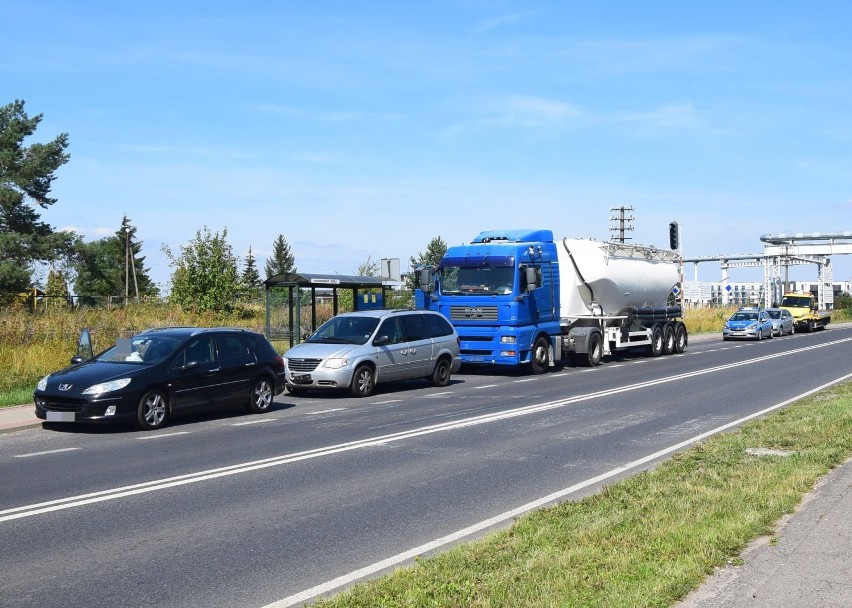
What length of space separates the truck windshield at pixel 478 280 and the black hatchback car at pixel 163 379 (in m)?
8.19

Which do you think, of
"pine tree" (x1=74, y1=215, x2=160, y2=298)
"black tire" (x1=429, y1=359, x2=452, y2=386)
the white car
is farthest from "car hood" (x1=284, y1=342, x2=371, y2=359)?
"pine tree" (x1=74, y1=215, x2=160, y2=298)

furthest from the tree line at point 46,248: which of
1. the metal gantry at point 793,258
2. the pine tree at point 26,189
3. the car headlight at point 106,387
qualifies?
the metal gantry at point 793,258

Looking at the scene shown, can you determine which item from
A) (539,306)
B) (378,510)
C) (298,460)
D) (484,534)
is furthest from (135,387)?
(539,306)

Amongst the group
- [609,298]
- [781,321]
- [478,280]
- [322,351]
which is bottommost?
[781,321]

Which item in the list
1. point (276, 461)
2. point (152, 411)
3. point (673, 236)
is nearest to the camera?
point (276, 461)

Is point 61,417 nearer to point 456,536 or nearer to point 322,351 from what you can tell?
point 322,351

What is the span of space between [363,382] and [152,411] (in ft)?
18.7

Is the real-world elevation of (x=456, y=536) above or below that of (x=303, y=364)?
below

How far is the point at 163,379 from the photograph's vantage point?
1439cm

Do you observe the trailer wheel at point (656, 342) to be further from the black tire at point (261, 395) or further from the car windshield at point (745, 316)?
the black tire at point (261, 395)

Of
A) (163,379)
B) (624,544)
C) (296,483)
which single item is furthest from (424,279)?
(624,544)

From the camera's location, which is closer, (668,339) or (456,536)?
(456,536)

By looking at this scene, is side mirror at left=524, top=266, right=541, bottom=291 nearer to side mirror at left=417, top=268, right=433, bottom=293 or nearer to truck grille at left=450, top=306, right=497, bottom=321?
truck grille at left=450, top=306, right=497, bottom=321

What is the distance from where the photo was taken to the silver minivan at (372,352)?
1873 cm
